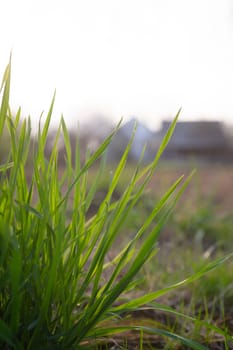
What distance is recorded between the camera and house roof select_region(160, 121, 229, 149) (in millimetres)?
20734

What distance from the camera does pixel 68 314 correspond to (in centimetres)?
69

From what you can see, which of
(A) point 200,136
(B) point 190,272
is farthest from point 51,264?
(A) point 200,136

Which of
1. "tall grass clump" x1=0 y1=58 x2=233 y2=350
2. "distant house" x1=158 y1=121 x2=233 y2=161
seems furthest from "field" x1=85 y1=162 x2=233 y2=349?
"distant house" x1=158 y1=121 x2=233 y2=161

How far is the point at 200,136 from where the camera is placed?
2147 centimetres

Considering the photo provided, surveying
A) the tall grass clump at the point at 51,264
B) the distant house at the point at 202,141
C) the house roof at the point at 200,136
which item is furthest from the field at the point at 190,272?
the house roof at the point at 200,136

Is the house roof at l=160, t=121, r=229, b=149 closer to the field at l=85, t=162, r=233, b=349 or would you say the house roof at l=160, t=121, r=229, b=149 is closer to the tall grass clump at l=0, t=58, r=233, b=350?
the field at l=85, t=162, r=233, b=349

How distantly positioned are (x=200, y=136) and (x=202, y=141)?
419mm

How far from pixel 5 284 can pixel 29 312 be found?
0.06m

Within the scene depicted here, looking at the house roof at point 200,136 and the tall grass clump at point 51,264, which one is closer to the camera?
the tall grass clump at point 51,264

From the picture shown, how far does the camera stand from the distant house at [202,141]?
20484 mm

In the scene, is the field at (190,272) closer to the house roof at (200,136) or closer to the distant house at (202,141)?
the distant house at (202,141)

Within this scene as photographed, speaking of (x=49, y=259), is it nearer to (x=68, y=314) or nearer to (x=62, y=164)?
(x=68, y=314)

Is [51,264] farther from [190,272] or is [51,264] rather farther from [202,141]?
[202,141]

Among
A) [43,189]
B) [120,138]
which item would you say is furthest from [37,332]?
[120,138]
